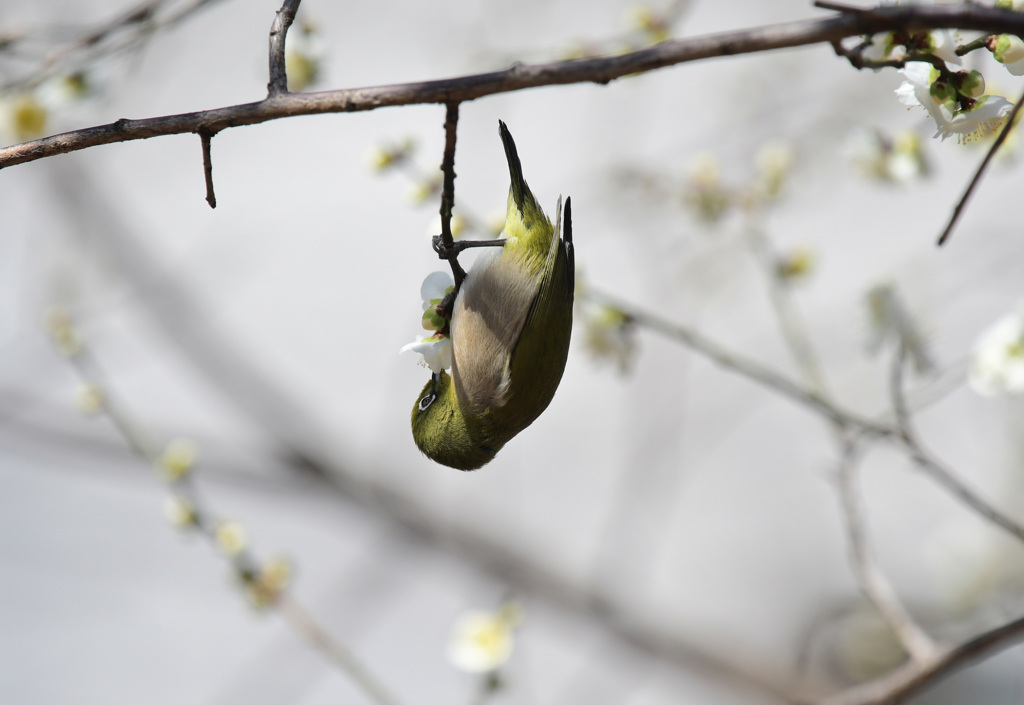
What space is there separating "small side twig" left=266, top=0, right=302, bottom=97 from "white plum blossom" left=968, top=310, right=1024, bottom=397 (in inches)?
50.2

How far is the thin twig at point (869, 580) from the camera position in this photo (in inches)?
53.2

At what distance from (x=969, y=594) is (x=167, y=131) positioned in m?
3.20

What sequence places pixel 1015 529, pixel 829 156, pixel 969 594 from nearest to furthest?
1. pixel 1015 529
2. pixel 829 156
3. pixel 969 594

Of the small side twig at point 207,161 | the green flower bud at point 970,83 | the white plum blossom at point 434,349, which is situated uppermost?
the green flower bud at point 970,83

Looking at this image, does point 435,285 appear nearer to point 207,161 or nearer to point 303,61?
point 207,161

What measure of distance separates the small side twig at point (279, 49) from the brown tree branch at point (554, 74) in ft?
0.07

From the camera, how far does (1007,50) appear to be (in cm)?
79

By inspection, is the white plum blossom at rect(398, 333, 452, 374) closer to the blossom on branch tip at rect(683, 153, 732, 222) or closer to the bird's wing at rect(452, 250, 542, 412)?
the bird's wing at rect(452, 250, 542, 412)

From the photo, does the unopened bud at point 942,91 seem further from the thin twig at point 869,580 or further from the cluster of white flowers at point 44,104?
the cluster of white flowers at point 44,104

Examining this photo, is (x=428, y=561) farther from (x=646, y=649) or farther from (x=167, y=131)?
(x=167, y=131)

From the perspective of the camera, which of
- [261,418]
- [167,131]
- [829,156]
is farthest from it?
[261,418]

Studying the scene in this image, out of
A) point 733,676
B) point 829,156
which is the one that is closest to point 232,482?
point 733,676

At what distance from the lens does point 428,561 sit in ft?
10.8

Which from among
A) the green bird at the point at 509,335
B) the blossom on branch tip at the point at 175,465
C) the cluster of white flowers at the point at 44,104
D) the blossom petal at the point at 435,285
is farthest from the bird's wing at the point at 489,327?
the cluster of white flowers at the point at 44,104
